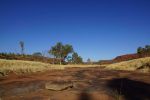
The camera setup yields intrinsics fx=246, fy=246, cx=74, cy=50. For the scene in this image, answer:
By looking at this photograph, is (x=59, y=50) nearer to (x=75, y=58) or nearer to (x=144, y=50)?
(x=75, y=58)

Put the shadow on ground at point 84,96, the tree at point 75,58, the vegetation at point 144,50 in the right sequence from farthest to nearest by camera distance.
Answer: the tree at point 75,58, the vegetation at point 144,50, the shadow on ground at point 84,96

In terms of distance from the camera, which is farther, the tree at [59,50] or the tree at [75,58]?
the tree at [75,58]

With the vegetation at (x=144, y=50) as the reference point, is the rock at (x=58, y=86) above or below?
below

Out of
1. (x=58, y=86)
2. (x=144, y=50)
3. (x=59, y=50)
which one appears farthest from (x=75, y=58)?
(x=58, y=86)

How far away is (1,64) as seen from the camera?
28312 millimetres

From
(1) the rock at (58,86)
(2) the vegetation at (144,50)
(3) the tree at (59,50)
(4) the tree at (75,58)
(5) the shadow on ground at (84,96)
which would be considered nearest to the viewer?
(5) the shadow on ground at (84,96)

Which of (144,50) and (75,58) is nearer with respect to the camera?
(144,50)

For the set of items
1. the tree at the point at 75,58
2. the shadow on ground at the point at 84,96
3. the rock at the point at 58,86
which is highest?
Result: the tree at the point at 75,58

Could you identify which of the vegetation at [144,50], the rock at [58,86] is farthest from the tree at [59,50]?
the rock at [58,86]

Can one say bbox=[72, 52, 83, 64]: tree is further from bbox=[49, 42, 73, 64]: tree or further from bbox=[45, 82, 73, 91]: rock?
bbox=[45, 82, 73, 91]: rock

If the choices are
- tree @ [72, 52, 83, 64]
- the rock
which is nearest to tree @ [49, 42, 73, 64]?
tree @ [72, 52, 83, 64]

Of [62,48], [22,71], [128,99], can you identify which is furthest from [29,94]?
[62,48]

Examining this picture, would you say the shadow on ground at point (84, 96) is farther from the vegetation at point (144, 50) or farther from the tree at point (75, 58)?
the tree at point (75, 58)

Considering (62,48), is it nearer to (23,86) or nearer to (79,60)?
(79,60)
